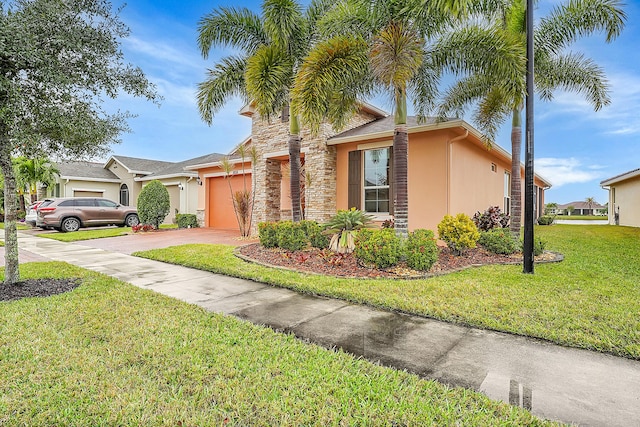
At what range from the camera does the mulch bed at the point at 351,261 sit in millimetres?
6516

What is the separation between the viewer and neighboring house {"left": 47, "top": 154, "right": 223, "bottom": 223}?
1995 cm

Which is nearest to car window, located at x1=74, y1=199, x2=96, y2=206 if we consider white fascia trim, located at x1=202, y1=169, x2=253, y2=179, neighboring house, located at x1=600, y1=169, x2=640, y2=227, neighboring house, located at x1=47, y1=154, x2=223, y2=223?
neighboring house, located at x1=47, y1=154, x2=223, y2=223

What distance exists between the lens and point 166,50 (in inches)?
471

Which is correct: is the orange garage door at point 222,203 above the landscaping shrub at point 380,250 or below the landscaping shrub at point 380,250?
above

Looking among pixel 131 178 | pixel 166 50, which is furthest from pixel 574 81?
pixel 131 178

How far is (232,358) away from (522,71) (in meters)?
7.30

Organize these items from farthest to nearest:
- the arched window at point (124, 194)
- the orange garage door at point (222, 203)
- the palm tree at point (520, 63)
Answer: the arched window at point (124, 194)
the orange garage door at point (222, 203)
the palm tree at point (520, 63)

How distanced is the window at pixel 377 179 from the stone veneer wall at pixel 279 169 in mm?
1251

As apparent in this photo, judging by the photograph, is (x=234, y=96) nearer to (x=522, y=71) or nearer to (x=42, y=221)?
(x=522, y=71)

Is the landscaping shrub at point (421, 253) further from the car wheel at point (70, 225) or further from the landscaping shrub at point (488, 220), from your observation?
the car wheel at point (70, 225)

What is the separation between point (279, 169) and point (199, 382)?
11501 mm

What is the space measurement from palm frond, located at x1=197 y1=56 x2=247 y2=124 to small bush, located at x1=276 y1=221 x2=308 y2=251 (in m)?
4.31

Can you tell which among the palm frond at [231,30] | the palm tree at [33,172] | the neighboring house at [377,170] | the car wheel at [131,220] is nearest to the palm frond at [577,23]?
the neighboring house at [377,170]

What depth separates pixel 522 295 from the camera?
4.98 meters
